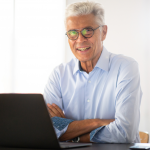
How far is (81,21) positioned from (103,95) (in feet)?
2.01

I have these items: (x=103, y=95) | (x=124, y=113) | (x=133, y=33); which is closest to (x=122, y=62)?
(x=103, y=95)

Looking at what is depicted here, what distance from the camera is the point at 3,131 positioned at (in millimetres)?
920

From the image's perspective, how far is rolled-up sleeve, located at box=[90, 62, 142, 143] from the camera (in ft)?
4.45

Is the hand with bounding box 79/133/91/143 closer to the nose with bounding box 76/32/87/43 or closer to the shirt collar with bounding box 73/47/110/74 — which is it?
the shirt collar with bounding box 73/47/110/74

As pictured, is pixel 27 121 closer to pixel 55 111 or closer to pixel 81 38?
pixel 55 111

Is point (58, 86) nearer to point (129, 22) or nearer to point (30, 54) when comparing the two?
point (30, 54)

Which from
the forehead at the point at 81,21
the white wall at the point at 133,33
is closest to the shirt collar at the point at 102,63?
the forehead at the point at 81,21

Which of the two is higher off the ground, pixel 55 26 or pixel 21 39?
pixel 55 26

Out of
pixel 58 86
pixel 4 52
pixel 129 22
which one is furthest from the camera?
pixel 129 22

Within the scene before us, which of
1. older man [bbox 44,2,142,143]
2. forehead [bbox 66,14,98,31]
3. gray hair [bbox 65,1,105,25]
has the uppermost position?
gray hair [bbox 65,1,105,25]

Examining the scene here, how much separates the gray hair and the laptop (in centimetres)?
→ 106

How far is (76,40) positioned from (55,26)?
2.37 meters

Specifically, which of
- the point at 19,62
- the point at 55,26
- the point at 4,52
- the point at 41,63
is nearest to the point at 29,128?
the point at 4,52

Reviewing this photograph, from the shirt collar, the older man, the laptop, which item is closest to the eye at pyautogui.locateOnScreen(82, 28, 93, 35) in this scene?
the older man
